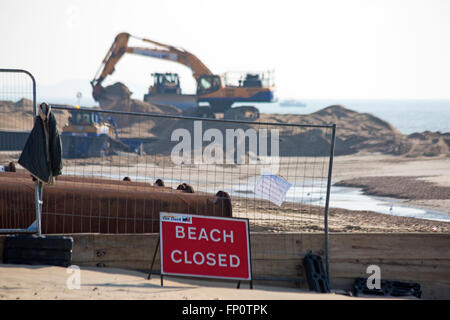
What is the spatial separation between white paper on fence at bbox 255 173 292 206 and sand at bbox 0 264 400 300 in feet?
4.12

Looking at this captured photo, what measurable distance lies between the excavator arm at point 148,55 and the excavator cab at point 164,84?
216cm

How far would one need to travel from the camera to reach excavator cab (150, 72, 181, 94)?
4191 cm

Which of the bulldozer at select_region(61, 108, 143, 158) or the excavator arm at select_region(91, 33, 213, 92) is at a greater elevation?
the excavator arm at select_region(91, 33, 213, 92)

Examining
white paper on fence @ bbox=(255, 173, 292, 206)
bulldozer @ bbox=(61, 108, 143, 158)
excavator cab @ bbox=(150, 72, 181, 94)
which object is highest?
excavator cab @ bbox=(150, 72, 181, 94)

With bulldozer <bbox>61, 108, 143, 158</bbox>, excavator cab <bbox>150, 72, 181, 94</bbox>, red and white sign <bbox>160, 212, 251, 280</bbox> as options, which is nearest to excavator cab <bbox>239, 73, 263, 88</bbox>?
excavator cab <bbox>150, 72, 181, 94</bbox>

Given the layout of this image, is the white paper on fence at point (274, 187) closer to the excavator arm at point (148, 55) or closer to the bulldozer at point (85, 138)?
the bulldozer at point (85, 138)

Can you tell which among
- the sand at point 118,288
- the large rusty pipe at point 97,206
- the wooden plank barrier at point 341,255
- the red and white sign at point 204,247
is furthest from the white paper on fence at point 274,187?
the sand at point 118,288

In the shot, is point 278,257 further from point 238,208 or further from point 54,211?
point 238,208

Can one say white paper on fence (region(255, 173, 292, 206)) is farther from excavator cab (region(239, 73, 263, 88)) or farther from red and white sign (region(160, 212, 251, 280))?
excavator cab (region(239, 73, 263, 88))

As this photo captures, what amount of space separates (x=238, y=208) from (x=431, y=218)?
5703 mm

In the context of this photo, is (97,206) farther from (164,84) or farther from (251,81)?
(164,84)

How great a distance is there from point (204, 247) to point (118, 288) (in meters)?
1.17
